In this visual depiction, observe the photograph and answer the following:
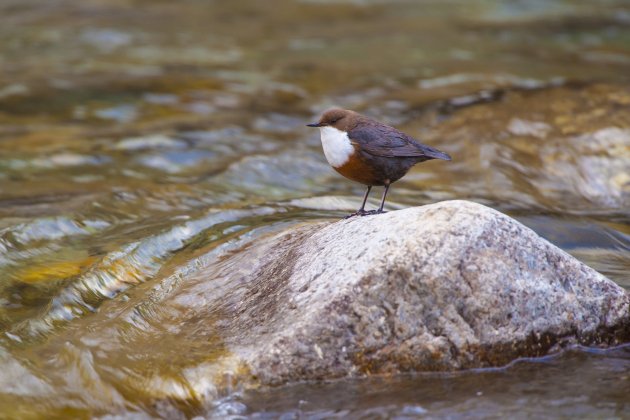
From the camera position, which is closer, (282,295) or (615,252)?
(282,295)

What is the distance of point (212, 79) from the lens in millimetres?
10195

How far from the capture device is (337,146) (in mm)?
4805

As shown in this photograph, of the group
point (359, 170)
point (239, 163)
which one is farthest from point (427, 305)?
point (239, 163)

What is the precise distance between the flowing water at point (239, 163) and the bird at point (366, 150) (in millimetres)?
801

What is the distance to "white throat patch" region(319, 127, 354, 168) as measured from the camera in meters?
4.77

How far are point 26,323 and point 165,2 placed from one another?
1011 cm

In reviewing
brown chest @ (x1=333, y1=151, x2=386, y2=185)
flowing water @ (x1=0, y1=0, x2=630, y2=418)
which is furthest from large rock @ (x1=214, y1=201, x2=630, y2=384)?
brown chest @ (x1=333, y1=151, x2=386, y2=185)

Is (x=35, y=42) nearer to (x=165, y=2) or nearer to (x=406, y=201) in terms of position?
(x=165, y=2)

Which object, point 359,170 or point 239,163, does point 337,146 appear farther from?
point 239,163

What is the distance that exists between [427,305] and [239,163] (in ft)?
12.5

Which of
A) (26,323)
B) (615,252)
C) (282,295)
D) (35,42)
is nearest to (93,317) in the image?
(26,323)

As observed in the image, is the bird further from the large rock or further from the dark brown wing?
the large rock

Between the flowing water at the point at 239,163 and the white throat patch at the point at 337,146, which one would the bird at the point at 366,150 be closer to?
Answer: the white throat patch at the point at 337,146

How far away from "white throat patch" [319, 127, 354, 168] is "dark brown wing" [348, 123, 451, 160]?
5 centimetres
